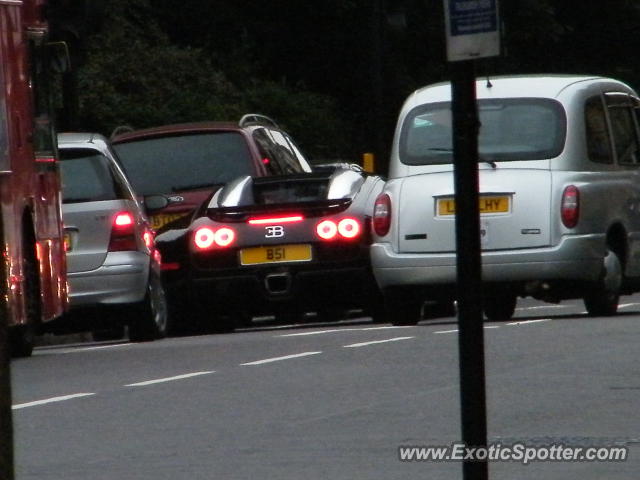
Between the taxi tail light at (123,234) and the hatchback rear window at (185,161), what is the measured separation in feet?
9.69

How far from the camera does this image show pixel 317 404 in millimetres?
11508

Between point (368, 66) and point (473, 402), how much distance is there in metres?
39.3

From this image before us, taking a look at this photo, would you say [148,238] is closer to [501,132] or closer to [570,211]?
[501,132]

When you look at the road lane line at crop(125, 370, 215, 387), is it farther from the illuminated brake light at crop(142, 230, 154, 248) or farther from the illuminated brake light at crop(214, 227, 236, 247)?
the illuminated brake light at crop(214, 227, 236, 247)

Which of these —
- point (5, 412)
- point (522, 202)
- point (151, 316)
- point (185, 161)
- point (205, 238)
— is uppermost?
point (5, 412)

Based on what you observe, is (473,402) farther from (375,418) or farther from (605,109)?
(605,109)

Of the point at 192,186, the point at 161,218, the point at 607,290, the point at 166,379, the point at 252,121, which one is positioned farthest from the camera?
the point at 252,121

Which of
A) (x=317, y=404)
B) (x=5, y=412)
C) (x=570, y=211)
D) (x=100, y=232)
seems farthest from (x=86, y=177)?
(x=5, y=412)

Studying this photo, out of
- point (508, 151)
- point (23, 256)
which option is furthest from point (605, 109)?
point (23, 256)

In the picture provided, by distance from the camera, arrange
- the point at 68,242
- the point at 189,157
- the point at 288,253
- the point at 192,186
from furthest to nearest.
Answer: the point at 189,157, the point at 192,186, the point at 288,253, the point at 68,242

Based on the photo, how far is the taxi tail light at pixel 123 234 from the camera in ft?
59.1

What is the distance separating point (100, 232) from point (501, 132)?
11.0 ft

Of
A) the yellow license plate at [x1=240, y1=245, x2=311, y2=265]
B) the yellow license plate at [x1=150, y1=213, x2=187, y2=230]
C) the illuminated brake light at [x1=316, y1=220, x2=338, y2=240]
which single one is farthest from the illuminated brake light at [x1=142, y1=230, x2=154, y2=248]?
the yellow license plate at [x1=150, y1=213, x2=187, y2=230]

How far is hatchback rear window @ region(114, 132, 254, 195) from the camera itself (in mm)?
21141
